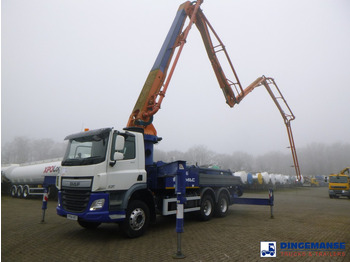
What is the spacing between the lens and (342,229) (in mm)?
8117

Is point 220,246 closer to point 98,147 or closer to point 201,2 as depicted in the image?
point 98,147

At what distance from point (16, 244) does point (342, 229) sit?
9.61 m

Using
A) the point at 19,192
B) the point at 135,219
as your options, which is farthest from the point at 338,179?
the point at 19,192

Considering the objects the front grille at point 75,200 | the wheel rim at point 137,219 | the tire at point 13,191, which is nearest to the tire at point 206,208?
the wheel rim at point 137,219

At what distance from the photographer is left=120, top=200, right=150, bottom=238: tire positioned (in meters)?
6.59

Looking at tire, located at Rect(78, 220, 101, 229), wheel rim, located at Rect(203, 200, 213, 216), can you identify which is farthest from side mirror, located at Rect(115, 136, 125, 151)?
wheel rim, located at Rect(203, 200, 213, 216)

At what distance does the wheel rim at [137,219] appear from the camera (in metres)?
6.74

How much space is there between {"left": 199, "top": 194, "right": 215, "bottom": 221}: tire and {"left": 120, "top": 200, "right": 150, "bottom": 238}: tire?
2740mm

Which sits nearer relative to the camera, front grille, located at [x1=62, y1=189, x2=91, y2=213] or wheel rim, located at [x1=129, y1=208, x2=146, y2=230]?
front grille, located at [x1=62, y1=189, x2=91, y2=213]

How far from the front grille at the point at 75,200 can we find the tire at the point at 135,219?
3.67ft

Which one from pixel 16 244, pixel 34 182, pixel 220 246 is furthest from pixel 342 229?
pixel 34 182

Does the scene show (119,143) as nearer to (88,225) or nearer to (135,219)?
(135,219)

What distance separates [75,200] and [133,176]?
1.61 meters

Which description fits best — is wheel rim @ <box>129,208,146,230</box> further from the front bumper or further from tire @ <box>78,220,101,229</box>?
tire @ <box>78,220,101,229</box>
